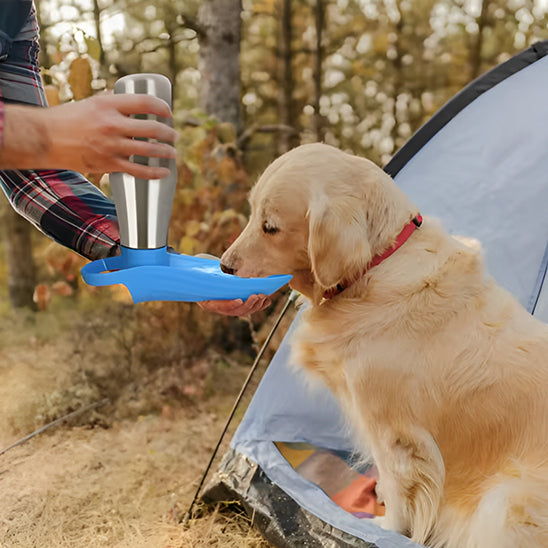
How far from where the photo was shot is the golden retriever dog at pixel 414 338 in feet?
4.52

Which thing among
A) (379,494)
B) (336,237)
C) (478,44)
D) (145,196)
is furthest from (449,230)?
(478,44)

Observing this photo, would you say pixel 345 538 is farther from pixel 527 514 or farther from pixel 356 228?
pixel 356 228

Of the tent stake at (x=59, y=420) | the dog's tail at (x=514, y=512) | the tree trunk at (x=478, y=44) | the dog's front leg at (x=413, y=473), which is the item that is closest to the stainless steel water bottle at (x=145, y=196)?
the dog's front leg at (x=413, y=473)

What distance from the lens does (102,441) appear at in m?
2.67

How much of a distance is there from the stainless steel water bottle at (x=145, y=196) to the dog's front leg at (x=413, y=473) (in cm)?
83

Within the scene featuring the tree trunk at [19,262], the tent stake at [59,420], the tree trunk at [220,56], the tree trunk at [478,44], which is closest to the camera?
the tent stake at [59,420]

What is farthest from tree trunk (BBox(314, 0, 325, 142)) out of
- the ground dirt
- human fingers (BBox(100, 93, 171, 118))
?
human fingers (BBox(100, 93, 171, 118))

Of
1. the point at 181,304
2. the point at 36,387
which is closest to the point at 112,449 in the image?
the point at 36,387

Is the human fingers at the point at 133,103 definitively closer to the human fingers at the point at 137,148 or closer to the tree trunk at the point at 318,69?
the human fingers at the point at 137,148

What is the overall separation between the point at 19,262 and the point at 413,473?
3313 mm

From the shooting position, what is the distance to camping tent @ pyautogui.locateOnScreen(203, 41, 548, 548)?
1886 millimetres

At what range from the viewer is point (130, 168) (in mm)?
875

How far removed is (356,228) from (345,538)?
3.01 feet

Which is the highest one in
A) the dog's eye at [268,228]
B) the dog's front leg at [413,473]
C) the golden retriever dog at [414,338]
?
the dog's eye at [268,228]
